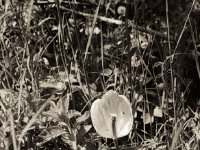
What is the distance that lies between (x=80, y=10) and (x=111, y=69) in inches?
17.3

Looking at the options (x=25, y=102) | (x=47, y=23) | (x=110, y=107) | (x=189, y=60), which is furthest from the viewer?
(x=47, y=23)

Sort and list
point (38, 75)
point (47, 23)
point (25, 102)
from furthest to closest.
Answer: point (47, 23) < point (38, 75) < point (25, 102)

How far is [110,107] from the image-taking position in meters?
1.27

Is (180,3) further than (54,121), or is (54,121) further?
(180,3)

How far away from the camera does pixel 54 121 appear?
134 cm

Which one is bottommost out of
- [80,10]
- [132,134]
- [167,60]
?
[132,134]

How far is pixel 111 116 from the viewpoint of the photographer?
124 centimetres

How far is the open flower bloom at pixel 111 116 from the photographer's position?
1249mm

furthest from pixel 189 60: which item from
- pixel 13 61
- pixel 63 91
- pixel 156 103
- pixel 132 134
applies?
pixel 13 61

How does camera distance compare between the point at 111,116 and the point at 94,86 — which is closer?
the point at 111,116

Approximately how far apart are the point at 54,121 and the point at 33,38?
0.51 m

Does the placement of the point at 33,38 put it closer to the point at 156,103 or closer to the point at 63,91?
the point at 63,91

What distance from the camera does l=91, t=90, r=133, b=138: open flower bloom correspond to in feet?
4.10

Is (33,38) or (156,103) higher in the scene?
(33,38)
